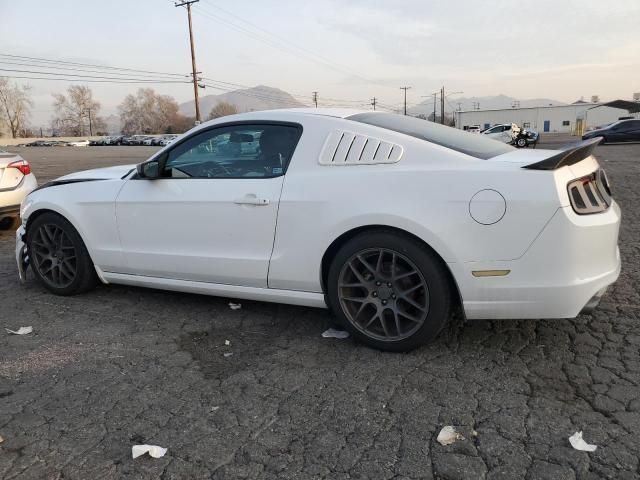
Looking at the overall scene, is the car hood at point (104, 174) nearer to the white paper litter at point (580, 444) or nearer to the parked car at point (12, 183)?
the parked car at point (12, 183)

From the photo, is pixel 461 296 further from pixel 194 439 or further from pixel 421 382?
pixel 194 439

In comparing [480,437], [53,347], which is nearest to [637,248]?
[480,437]

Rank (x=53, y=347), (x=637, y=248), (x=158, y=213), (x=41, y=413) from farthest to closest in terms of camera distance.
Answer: (x=637, y=248)
(x=158, y=213)
(x=53, y=347)
(x=41, y=413)

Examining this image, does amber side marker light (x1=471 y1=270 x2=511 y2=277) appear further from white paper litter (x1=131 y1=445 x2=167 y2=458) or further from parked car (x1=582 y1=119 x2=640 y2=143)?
parked car (x1=582 y1=119 x2=640 y2=143)

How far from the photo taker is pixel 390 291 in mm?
3236

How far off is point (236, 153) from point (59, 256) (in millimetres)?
1987

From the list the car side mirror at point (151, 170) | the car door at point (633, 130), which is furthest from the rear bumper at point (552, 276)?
the car door at point (633, 130)

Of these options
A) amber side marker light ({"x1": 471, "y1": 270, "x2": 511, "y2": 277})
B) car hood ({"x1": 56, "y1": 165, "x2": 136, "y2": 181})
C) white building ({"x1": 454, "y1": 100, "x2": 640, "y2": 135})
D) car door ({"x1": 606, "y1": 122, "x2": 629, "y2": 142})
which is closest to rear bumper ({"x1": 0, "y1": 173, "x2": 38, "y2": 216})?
car hood ({"x1": 56, "y1": 165, "x2": 136, "y2": 181})

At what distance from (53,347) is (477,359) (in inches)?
111

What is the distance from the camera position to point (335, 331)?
12.3 feet

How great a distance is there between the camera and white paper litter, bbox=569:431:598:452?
2307 millimetres

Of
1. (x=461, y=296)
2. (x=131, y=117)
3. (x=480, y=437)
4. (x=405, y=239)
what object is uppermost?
(x=131, y=117)

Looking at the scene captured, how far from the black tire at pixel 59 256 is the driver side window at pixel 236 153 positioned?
1.16 meters

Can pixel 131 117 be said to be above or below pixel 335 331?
above
